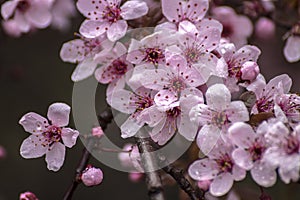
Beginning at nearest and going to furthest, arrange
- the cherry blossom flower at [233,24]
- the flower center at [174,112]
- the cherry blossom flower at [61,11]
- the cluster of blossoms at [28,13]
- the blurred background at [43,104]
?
the flower center at [174,112] → the cluster of blossoms at [28,13] → the cherry blossom flower at [233,24] → the cherry blossom flower at [61,11] → the blurred background at [43,104]

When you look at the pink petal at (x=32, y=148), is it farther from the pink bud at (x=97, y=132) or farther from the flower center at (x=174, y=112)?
the flower center at (x=174, y=112)

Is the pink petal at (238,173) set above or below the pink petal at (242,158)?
below

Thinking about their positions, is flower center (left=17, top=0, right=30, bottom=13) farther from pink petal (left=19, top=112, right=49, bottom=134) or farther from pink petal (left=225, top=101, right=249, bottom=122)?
pink petal (left=225, top=101, right=249, bottom=122)

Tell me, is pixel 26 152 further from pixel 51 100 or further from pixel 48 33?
pixel 48 33

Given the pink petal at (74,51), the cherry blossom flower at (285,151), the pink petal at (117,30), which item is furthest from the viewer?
the pink petal at (74,51)

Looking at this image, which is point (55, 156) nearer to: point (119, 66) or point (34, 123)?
point (34, 123)

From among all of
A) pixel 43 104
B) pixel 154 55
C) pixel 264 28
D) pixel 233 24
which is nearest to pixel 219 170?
pixel 154 55

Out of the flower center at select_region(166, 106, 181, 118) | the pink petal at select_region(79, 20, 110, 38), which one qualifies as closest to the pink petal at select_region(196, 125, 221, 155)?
the flower center at select_region(166, 106, 181, 118)

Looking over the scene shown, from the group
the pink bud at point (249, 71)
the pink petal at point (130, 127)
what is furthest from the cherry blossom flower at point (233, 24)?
the pink petal at point (130, 127)
